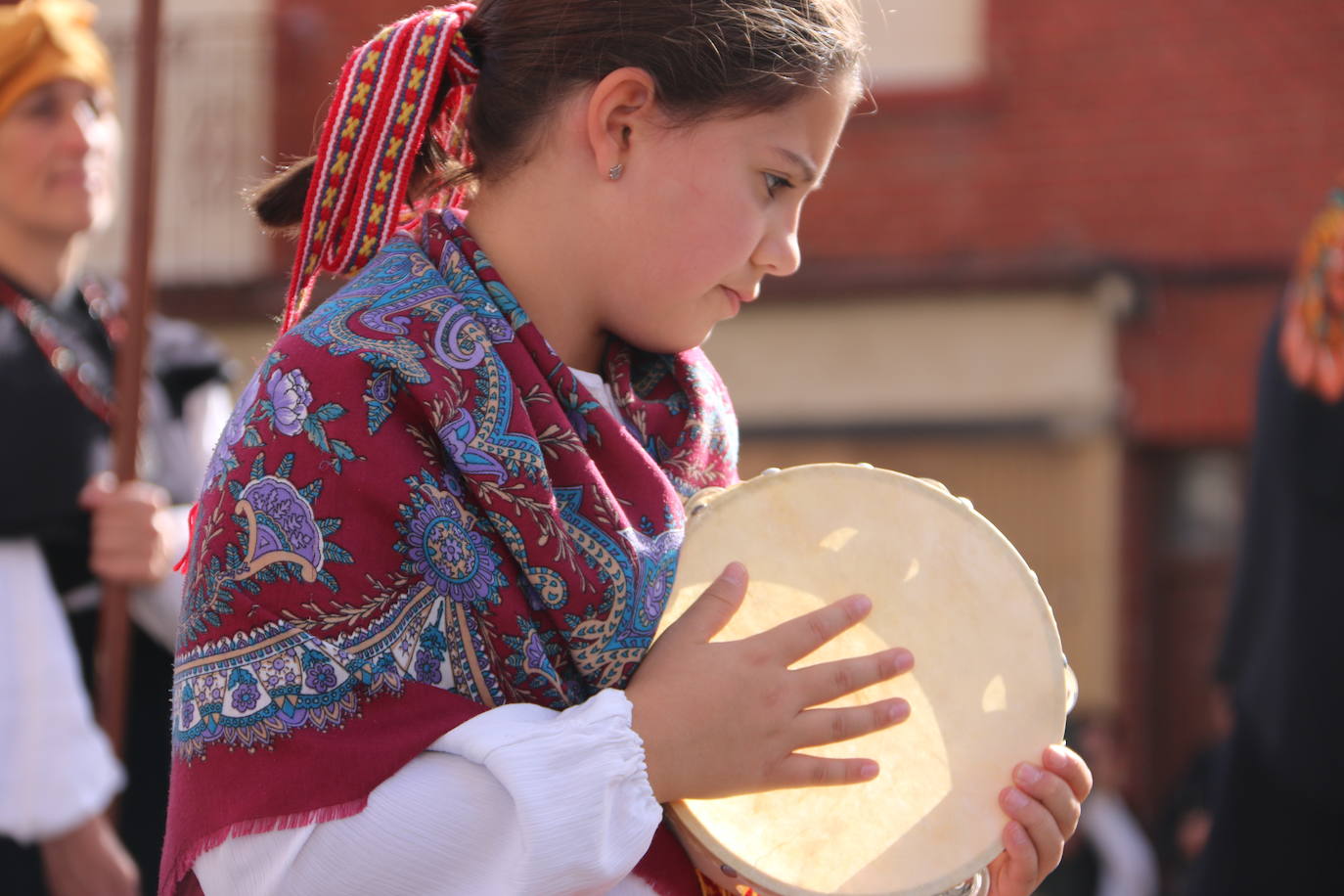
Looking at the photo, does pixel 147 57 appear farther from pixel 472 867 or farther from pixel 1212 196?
pixel 1212 196

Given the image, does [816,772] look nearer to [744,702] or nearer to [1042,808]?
[744,702]

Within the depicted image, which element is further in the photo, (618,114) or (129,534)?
(129,534)

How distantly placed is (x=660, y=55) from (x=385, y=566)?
588mm

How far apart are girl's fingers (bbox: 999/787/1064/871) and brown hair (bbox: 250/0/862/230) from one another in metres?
0.73

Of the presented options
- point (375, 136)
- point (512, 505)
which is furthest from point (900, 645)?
point (375, 136)

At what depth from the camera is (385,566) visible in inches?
58.8

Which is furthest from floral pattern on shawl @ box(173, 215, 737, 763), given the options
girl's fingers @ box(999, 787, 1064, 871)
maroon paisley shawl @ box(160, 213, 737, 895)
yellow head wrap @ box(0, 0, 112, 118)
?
yellow head wrap @ box(0, 0, 112, 118)

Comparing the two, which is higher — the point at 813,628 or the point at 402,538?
the point at 402,538

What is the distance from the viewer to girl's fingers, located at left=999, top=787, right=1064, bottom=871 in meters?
1.61

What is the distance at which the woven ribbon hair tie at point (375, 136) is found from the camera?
1745mm

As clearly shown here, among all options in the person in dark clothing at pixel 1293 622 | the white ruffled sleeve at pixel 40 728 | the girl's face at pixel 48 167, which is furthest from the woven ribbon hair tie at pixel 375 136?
the person in dark clothing at pixel 1293 622

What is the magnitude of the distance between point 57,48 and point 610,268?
200 cm

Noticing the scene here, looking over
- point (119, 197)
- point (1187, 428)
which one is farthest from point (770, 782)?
point (119, 197)

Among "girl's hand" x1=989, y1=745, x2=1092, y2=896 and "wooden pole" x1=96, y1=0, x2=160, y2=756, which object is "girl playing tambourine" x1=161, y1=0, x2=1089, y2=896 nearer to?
"girl's hand" x1=989, y1=745, x2=1092, y2=896
